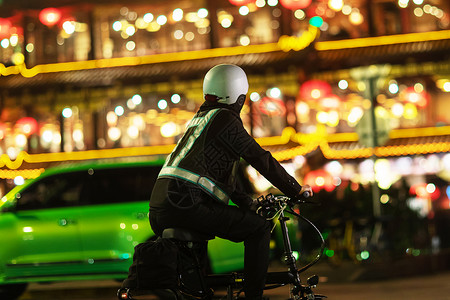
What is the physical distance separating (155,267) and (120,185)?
19.8ft

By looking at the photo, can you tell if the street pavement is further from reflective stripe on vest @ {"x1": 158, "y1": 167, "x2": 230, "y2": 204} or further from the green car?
reflective stripe on vest @ {"x1": 158, "y1": 167, "x2": 230, "y2": 204}

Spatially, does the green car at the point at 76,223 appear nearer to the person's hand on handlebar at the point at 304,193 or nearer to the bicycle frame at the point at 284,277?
Result: the bicycle frame at the point at 284,277

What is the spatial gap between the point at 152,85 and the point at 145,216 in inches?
677

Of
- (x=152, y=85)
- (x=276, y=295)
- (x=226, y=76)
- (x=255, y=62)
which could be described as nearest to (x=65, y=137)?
(x=152, y=85)

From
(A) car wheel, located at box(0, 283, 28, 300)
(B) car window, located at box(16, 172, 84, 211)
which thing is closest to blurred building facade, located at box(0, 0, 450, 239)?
(A) car wheel, located at box(0, 283, 28, 300)

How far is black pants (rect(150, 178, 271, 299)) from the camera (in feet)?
18.6

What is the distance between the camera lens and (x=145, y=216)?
1120 cm

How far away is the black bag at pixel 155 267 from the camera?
5.57 metres

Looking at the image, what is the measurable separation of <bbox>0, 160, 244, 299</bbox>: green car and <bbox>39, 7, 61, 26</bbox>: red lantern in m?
18.9

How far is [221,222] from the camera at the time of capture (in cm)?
573

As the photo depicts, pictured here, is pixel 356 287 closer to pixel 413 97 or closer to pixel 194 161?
pixel 194 161

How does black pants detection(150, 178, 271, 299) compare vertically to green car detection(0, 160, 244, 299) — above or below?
below

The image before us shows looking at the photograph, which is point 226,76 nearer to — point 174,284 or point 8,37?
point 174,284

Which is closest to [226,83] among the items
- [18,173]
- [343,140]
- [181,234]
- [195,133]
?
[195,133]
